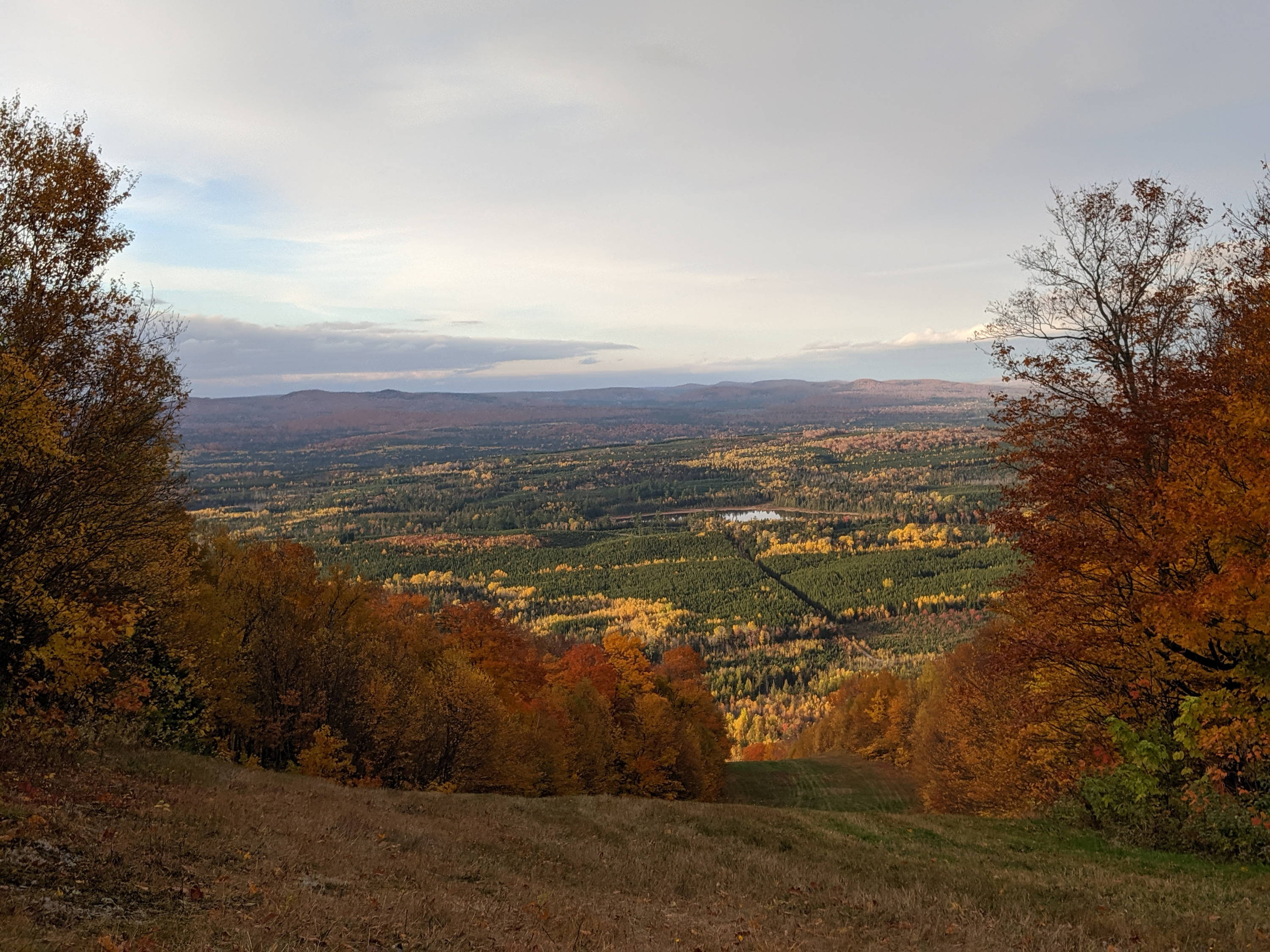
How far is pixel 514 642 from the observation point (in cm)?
6488

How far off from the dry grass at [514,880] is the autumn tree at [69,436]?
4208 mm

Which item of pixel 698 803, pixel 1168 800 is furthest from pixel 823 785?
pixel 1168 800

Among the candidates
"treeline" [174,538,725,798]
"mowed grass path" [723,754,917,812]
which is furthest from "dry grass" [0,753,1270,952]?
"mowed grass path" [723,754,917,812]

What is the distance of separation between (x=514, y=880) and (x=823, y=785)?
66857 mm

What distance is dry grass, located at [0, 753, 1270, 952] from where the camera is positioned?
10.4 meters

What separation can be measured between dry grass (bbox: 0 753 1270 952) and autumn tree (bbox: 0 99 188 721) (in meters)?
4.21

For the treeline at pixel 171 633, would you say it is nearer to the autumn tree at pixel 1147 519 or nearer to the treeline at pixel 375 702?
the treeline at pixel 375 702

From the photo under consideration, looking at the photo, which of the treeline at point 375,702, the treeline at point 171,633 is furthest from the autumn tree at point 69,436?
the treeline at point 375,702

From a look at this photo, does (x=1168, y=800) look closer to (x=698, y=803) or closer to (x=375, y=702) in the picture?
(x=698, y=803)

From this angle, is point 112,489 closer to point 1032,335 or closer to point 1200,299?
point 1032,335

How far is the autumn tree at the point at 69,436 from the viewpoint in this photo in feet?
→ 58.3

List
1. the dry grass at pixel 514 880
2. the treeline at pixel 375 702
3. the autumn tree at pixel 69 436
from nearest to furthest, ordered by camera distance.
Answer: the dry grass at pixel 514 880, the autumn tree at pixel 69 436, the treeline at pixel 375 702

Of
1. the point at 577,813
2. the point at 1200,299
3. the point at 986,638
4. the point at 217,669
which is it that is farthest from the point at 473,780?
the point at 1200,299

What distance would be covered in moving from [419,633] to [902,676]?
9516 centimetres
